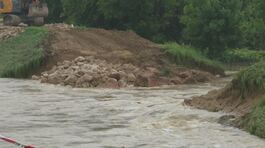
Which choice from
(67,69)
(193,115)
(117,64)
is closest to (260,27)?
(117,64)

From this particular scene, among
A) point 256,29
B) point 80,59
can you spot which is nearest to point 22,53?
point 80,59

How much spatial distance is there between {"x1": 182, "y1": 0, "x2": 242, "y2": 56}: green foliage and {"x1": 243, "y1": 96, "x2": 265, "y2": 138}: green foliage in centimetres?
2612

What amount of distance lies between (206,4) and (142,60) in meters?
10.9

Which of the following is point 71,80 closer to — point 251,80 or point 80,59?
point 80,59

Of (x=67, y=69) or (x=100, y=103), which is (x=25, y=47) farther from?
(x=100, y=103)

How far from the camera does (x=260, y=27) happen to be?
141 ft

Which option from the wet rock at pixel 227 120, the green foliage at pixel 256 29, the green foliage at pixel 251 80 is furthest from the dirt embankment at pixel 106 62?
the wet rock at pixel 227 120

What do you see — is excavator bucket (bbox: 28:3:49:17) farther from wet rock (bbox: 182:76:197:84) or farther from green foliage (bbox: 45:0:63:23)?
wet rock (bbox: 182:76:197:84)

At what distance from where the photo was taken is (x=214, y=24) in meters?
42.4

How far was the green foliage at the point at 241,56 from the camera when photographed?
46138mm

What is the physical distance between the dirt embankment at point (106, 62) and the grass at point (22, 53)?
59 cm

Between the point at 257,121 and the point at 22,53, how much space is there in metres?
22.4

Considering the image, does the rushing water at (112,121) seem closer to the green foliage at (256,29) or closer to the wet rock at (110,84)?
the wet rock at (110,84)

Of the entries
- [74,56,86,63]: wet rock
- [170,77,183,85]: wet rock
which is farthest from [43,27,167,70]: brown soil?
[170,77,183,85]: wet rock
